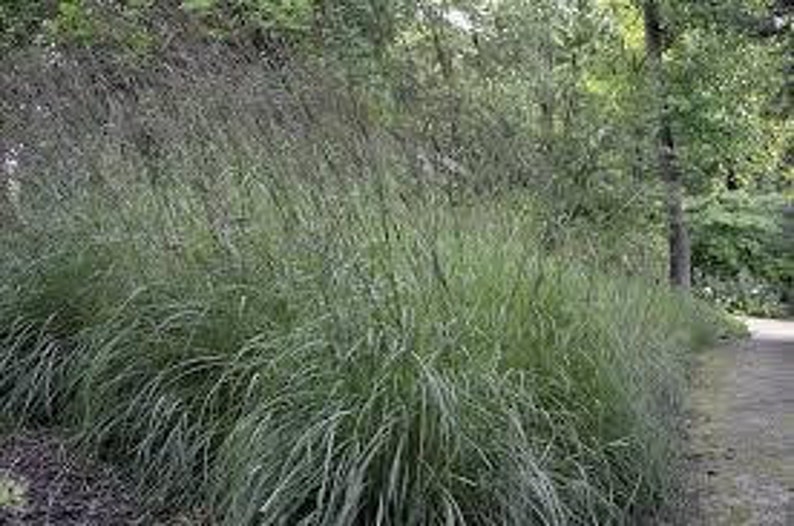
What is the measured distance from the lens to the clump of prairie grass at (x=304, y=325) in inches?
105

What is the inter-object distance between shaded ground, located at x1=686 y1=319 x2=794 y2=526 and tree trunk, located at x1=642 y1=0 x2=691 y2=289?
4169mm

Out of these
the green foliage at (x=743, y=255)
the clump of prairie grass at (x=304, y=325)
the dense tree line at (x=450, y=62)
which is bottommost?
the green foliage at (x=743, y=255)

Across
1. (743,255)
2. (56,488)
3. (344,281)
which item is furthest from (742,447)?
(743,255)

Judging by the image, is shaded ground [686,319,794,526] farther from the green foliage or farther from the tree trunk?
the green foliage

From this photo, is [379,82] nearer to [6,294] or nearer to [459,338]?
[459,338]

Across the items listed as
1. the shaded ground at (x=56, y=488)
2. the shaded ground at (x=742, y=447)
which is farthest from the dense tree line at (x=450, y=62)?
the shaded ground at (x=56, y=488)

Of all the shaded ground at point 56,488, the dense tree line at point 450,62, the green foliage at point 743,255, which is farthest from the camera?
the green foliage at point 743,255

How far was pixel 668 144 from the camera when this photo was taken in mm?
12484

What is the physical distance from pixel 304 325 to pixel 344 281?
17 centimetres

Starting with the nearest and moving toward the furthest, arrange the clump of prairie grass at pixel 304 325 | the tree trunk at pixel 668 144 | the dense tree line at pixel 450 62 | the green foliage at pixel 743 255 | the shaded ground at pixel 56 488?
the clump of prairie grass at pixel 304 325
the shaded ground at pixel 56 488
the dense tree line at pixel 450 62
the tree trunk at pixel 668 144
the green foliage at pixel 743 255

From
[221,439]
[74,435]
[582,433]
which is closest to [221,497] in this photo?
[221,439]

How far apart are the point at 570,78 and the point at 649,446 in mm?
1301

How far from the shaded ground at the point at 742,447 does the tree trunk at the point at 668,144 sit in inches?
164

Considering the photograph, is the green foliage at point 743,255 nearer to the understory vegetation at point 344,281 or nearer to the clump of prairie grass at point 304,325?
the understory vegetation at point 344,281
